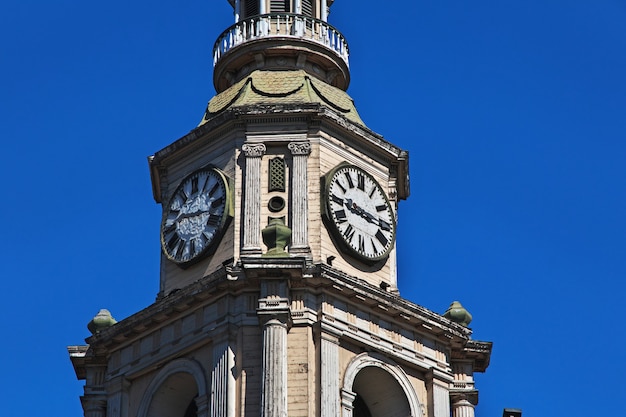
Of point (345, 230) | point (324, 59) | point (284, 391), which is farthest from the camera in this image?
point (324, 59)

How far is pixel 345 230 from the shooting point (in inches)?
2547

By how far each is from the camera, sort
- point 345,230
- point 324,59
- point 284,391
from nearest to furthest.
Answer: point 284,391, point 345,230, point 324,59

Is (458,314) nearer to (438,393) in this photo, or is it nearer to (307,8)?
(438,393)

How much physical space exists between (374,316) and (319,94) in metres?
7.66

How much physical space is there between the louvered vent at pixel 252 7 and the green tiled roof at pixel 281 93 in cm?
309

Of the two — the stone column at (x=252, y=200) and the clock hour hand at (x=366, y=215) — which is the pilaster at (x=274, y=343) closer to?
the stone column at (x=252, y=200)

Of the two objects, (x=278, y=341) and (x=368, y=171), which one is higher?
(x=368, y=171)

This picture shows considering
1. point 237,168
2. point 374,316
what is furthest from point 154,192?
point 374,316

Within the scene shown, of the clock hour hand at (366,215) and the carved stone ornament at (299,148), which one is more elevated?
the carved stone ornament at (299,148)

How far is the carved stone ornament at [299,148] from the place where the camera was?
6525cm

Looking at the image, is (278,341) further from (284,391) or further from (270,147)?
(270,147)

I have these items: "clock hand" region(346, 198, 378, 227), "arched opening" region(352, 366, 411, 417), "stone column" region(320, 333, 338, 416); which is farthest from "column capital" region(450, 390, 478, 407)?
"clock hand" region(346, 198, 378, 227)

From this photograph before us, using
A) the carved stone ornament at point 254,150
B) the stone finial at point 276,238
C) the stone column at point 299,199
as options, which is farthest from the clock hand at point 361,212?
the carved stone ornament at point 254,150

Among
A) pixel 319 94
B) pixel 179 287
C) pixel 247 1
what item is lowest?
pixel 179 287
